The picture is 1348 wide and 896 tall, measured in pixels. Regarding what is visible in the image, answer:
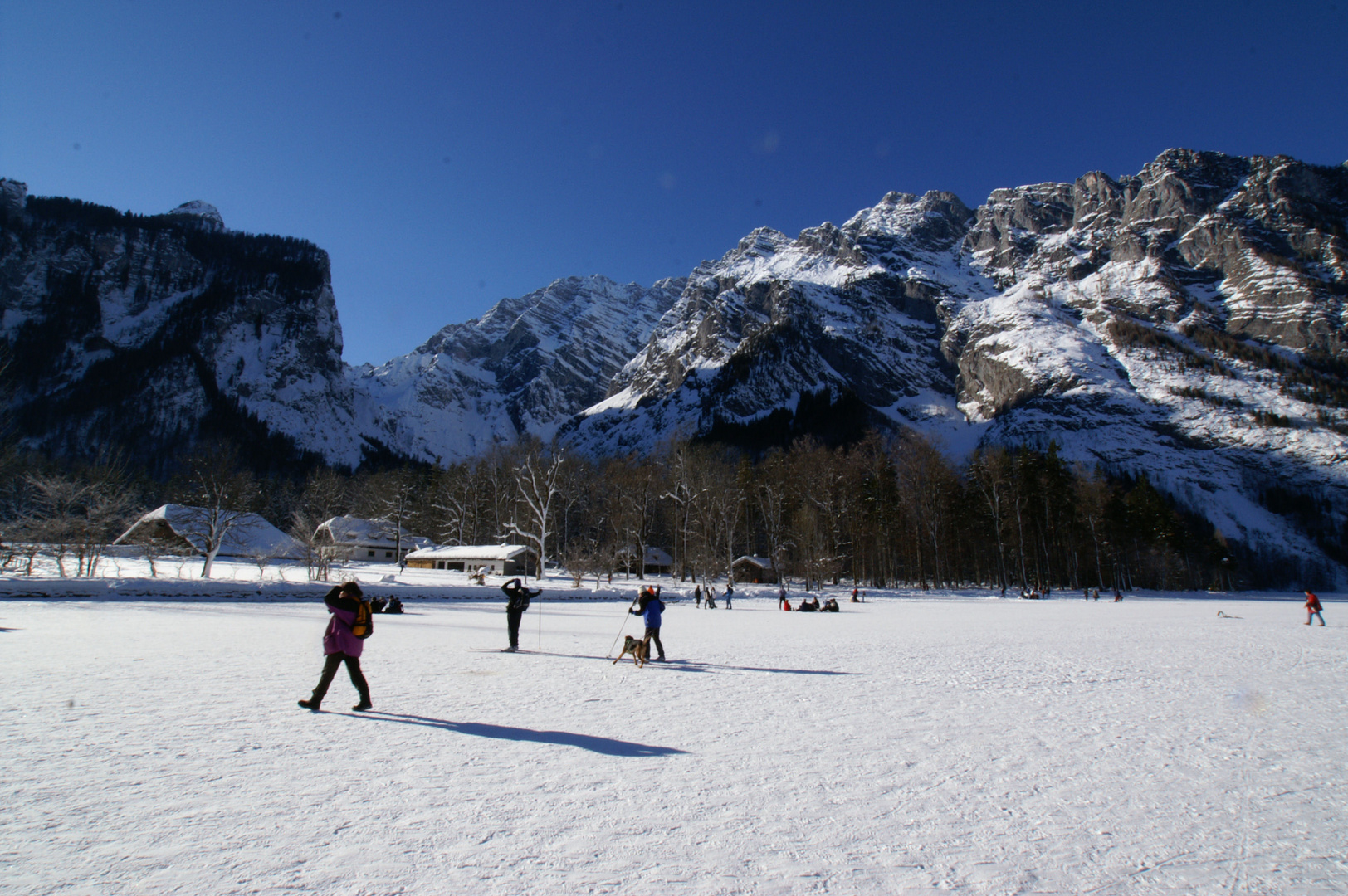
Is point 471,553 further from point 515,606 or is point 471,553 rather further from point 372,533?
point 515,606

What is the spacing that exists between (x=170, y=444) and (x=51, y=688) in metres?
148

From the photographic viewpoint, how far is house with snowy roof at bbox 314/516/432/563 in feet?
222

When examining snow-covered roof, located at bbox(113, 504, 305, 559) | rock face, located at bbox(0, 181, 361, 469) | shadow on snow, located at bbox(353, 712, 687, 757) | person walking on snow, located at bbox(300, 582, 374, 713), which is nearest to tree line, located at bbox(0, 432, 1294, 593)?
snow-covered roof, located at bbox(113, 504, 305, 559)

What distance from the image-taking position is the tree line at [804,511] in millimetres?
50562

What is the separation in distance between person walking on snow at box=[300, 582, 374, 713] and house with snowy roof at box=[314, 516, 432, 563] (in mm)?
63447

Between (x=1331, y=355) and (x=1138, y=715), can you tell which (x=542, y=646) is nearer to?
(x=1138, y=715)

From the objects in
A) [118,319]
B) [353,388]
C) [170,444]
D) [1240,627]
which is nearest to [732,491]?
[1240,627]

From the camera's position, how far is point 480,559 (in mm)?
55500

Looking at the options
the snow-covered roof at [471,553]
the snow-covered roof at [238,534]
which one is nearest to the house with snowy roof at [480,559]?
the snow-covered roof at [471,553]

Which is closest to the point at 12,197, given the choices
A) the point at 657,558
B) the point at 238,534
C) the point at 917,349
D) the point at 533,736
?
the point at 238,534

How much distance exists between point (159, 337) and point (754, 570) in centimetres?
14640

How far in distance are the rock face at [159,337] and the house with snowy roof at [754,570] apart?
111 meters

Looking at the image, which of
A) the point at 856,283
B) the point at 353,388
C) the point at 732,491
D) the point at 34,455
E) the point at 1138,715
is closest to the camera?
the point at 1138,715

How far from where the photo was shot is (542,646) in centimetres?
1502
